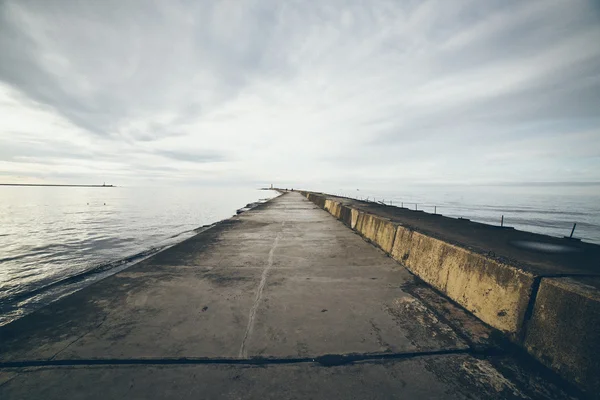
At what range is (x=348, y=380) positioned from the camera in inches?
72.4

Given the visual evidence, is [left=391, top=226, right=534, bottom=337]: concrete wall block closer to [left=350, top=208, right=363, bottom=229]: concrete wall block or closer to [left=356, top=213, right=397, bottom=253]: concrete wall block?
[left=356, top=213, right=397, bottom=253]: concrete wall block

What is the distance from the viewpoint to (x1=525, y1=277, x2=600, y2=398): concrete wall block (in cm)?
165

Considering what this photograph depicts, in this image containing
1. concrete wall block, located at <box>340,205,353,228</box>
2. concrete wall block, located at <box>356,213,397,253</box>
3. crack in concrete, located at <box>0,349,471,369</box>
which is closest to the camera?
crack in concrete, located at <box>0,349,471,369</box>

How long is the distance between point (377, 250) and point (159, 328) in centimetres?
451

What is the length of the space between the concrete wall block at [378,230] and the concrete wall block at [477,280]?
1.14 m

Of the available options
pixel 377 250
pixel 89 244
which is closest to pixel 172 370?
pixel 377 250

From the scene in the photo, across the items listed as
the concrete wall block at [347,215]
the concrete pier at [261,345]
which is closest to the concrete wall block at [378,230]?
the concrete wall block at [347,215]

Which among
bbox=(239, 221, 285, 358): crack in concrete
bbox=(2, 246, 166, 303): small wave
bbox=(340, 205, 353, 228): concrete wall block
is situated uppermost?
bbox=(340, 205, 353, 228): concrete wall block

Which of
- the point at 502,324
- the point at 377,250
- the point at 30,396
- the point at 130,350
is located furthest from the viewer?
the point at 377,250

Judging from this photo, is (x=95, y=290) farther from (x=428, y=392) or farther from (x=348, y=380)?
(x=428, y=392)

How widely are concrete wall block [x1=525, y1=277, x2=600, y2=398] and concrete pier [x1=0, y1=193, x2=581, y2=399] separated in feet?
0.41

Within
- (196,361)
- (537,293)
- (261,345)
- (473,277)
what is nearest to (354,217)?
(473,277)

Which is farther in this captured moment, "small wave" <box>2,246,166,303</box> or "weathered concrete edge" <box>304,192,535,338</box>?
"small wave" <box>2,246,166,303</box>

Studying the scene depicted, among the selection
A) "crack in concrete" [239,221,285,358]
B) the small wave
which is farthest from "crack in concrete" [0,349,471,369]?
the small wave
